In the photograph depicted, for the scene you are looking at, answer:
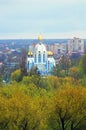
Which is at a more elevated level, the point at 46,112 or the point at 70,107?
the point at 70,107

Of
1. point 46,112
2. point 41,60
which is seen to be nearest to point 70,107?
point 46,112

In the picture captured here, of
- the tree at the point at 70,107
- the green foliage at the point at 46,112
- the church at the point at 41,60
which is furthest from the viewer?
the church at the point at 41,60

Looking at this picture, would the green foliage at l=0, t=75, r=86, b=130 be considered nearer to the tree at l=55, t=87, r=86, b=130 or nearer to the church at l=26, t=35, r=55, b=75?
the tree at l=55, t=87, r=86, b=130

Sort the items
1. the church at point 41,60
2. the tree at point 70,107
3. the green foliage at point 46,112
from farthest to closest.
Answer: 1. the church at point 41,60
2. the tree at point 70,107
3. the green foliage at point 46,112

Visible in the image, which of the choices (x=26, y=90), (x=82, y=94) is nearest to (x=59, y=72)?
(x=26, y=90)

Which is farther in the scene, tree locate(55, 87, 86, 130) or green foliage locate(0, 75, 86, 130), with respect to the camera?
tree locate(55, 87, 86, 130)

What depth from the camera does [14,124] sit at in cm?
3127

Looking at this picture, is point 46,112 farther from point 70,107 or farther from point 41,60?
point 41,60

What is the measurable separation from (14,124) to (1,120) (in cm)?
85

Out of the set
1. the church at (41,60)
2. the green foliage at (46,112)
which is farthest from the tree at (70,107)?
the church at (41,60)

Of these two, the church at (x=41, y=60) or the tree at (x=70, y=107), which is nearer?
the tree at (x=70, y=107)

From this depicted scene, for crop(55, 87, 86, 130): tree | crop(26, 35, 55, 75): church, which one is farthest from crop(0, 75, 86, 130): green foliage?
crop(26, 35, 55, 75): church

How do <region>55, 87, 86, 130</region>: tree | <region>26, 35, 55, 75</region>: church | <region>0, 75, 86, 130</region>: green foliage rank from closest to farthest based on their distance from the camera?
<region>0, 75, 86, 130</region>: green foliage, <region>55, 87, 86, 130</region>: tree, <region>26, 35, 55, 75</region>: church

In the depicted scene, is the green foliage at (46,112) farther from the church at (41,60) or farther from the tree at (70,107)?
the church at (41,60)
